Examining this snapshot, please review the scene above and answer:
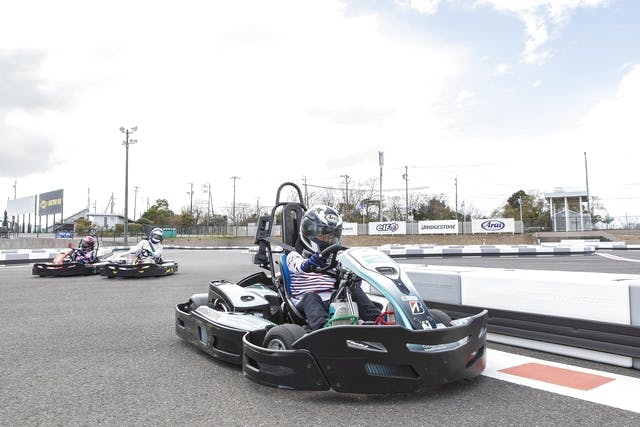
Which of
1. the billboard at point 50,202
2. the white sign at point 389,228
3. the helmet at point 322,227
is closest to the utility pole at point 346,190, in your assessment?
the white sign at point 389,228

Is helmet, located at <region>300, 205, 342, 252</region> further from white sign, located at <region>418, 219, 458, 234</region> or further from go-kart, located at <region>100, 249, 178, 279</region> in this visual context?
white sign, located at <region>418, 219, 458, 234</region>

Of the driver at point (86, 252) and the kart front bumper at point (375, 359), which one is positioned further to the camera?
the driver at point (86, 252)

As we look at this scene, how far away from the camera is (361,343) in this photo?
305 centimetres

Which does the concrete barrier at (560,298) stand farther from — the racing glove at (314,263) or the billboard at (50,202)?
the billboard at (50,202)

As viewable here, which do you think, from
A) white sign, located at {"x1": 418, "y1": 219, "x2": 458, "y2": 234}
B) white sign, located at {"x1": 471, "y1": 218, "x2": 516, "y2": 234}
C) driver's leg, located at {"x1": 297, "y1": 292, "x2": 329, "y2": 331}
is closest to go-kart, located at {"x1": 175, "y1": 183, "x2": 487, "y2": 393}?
driver's leg, located at {"x1": 297, "y1": 292, "x2": 329, "y2": 331}

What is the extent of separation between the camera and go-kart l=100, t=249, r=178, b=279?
1241cm

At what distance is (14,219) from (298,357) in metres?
65.4

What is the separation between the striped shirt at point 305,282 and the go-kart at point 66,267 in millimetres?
10987

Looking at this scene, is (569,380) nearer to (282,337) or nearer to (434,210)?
(282,337)

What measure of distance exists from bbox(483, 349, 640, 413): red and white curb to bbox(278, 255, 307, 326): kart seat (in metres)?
1.60

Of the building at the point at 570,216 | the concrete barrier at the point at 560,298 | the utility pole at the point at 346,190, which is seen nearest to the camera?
the concrete barrier at the point at 560,298

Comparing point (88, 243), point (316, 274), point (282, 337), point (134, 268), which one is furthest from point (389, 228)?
point (282, 337)

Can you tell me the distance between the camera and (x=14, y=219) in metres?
57.2

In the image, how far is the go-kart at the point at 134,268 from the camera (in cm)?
1241
